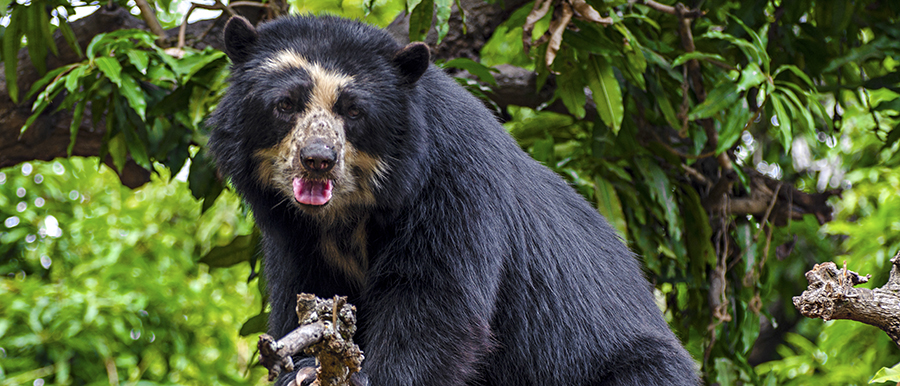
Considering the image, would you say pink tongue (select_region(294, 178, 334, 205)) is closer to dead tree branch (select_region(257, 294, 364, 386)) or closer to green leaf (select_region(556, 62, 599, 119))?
dead tree branch (select_region(257, 294, 364, 386))

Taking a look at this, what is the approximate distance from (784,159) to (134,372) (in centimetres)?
467

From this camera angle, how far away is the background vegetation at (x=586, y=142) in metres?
3.37

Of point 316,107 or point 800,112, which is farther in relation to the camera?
point 800,112

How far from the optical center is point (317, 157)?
2.08 m

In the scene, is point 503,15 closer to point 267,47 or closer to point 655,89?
point 655,89

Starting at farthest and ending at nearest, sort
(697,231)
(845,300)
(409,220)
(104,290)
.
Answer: (104,290)
(697,231)
(409,220)
(845,300)

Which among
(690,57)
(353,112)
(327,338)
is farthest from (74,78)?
(690,57)

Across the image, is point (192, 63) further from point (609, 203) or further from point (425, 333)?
point (609, 203)

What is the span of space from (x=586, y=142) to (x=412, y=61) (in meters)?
1.78

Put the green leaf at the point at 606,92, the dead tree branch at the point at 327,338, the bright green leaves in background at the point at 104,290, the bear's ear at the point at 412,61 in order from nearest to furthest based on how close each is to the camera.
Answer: the dead tree branch at the point at 327,338 < the bear's ear at the point at 412,61 < the green leaf at the point at 606,92 < the bright green leaves in background at the point at 104,290

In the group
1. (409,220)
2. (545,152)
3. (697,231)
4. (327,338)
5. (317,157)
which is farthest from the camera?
(697,231)

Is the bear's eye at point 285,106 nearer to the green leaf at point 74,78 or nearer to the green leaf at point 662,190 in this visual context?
the green leaf at point 74,78

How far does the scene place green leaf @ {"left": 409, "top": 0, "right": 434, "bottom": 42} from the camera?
10.7 feet

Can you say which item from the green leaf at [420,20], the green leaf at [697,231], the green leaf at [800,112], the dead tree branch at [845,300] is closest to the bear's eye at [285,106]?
the green leaf at [420,20]
